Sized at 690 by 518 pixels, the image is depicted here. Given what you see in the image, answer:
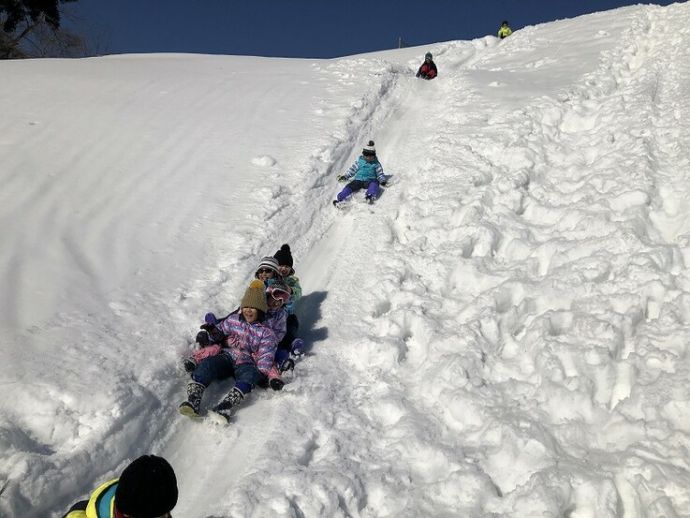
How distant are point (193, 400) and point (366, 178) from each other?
4.49m

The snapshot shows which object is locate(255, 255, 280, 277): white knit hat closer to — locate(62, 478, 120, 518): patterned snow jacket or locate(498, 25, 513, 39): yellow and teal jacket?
locate(62, 478, 120, 518): patterned snow jacket

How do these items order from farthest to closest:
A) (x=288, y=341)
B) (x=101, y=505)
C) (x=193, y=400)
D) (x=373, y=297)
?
1. (x=373, y=297)
2. (x=288, y=341)
3. (x=193, y=400)
4. (x=101, y=505)

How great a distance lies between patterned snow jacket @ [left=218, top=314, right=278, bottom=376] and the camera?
4.29 meters

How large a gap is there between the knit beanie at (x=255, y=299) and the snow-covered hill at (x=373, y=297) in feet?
1.86

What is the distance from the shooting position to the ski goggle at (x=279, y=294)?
4.81 m

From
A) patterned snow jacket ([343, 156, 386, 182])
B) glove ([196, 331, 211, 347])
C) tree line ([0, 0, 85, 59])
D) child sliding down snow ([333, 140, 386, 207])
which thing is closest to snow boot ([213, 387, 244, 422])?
glove ([196, 331, 211, 347])

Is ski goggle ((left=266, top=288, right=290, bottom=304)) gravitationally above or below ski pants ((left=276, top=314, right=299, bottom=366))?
above

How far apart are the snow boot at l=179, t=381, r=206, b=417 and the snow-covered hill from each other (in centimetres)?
15

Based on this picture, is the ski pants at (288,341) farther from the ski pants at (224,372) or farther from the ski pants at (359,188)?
the ski pants at (359,188)

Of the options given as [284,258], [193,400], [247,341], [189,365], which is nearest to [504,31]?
[284,258]

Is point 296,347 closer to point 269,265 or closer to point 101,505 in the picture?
point 269,265

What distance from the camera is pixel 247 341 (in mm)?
4418

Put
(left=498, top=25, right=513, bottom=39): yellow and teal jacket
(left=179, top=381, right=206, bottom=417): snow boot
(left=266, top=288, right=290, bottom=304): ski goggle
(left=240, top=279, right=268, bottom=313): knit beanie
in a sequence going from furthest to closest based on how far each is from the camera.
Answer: (left=498, top=25, right=513, bottom=39): yellow and teal jacket
(left=266, top=288, right=290, bottom=304): ski goggle
(left=240, top=279, right=268, bottom=313): knit beanie
(left=179, top=381, right=206, bottom=417): snow boot

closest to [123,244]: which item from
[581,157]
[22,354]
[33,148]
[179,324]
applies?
[179,324]
